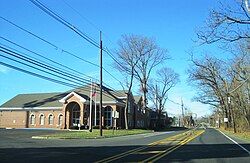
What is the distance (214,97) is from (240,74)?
2669cm

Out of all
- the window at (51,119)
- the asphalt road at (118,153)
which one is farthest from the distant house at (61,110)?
the asphalt road at (118,153)

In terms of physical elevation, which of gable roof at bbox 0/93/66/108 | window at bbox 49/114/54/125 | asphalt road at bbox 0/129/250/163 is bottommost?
asphalt road at bbox 0/129/250/163

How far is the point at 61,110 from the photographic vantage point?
53.7 metres

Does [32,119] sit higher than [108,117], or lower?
lower

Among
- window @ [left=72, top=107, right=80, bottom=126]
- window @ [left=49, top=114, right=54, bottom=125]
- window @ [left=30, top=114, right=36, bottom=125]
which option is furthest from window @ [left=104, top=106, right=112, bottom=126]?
window @ [left=30, top=114, right=36, bottom=125]

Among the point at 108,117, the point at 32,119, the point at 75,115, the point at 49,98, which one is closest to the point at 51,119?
the point at 32,119

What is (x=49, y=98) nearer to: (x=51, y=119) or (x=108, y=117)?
(x=51, y=119)

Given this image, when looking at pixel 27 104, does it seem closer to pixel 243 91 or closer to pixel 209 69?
pixel 209 69

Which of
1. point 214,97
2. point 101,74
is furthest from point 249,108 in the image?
point 101,74

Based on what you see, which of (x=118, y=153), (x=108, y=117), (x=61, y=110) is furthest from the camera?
(x=108, y=117)

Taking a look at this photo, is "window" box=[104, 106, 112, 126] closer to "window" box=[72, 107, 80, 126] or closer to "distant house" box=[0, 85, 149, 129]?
"distant house" box=[0, 85, 149, 129]

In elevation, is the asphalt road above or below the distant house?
below

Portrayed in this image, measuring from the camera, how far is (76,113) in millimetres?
53125

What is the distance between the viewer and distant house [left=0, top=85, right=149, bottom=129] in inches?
1999
